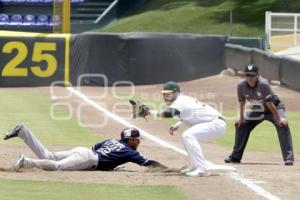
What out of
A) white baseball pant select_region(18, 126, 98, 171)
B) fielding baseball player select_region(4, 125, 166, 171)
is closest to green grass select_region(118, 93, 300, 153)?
fielding baseball player select_region(4, 125, 166, 171)

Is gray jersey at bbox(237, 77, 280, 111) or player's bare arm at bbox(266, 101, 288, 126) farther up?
gray jersey at bbox(237, 77, 280, 111)

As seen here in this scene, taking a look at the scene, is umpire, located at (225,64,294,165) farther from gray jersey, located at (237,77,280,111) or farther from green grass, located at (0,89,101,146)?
green grass, located at (0,89,101,146)

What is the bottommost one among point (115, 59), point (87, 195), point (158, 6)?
point (87, 195)

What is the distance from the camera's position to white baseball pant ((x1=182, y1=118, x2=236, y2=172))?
39.1 feet

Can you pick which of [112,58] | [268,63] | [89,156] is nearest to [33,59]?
[112,58]

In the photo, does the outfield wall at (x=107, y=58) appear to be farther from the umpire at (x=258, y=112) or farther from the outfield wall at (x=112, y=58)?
the umpire at (x=258, y=112)

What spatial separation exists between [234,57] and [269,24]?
3.65 metres

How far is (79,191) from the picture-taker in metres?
10.5

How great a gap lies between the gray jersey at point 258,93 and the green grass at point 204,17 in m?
31.3

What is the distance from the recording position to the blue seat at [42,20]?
49094 mm

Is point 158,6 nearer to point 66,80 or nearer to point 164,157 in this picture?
point 66,80

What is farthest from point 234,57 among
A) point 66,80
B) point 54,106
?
point 54,106

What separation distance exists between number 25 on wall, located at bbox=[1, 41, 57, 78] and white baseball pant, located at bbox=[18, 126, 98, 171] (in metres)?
20.2

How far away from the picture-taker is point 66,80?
107 ft
